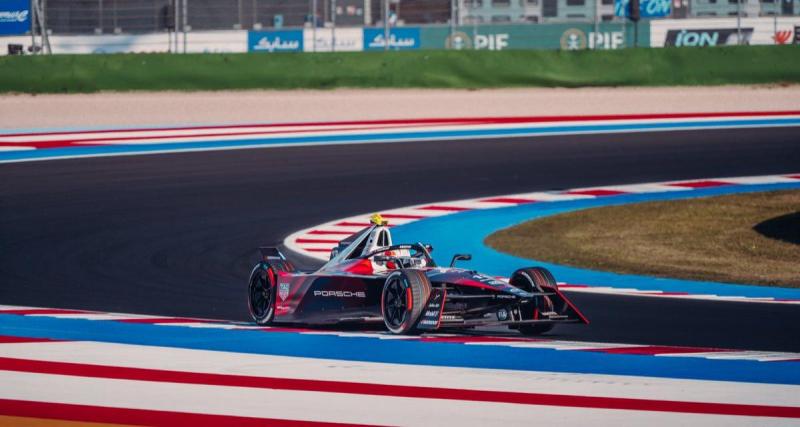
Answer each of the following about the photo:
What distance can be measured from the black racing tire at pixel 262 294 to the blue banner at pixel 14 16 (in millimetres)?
18971

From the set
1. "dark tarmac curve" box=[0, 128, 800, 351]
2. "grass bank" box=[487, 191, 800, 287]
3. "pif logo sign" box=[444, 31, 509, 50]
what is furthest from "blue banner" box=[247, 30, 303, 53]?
"grass bank" box=[487, 191, 800, 287]

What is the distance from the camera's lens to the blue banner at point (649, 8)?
1214 inches

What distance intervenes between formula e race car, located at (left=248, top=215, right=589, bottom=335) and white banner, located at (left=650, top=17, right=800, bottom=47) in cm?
2212

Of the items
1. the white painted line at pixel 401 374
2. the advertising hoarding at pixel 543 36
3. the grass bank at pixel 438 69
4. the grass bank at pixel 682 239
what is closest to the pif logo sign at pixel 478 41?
the advertising hoarding at pixel 543 36

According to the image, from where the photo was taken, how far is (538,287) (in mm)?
10281

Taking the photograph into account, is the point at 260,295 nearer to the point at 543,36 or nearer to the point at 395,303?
the point at 395,303

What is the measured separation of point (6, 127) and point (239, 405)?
68.0 feet

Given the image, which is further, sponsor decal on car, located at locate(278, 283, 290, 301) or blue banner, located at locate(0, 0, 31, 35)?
blue banner, located at locate(0, 0, 31, 35)

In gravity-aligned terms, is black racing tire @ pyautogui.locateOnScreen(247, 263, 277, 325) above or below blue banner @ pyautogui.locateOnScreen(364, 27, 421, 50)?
below

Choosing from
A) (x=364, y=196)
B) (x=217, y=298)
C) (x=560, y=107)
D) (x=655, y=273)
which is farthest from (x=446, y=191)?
(x=560, y=107)

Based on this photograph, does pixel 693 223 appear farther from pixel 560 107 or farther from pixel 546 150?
pixel 560 107

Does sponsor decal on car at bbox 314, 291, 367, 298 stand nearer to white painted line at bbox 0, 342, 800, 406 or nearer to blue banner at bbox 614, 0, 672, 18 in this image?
white painted line at bbox 0, 342, 800, 406

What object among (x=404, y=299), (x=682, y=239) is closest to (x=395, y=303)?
(x=404, y=299)

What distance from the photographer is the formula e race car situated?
32.5 ft
